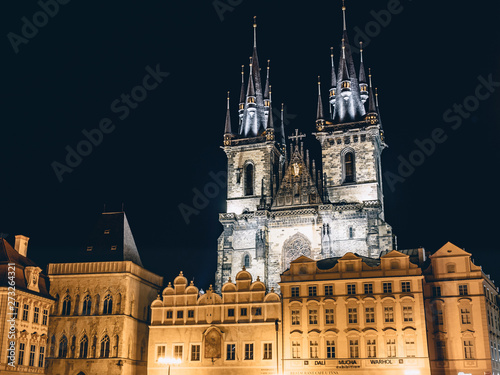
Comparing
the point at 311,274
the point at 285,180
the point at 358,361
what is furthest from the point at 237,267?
the point at 358,361

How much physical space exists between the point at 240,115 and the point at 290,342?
33.1m

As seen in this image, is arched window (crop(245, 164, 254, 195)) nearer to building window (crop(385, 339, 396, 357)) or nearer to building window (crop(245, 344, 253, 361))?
building window (crop(245, 344, 253, 361))

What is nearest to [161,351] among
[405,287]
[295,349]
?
[295,349]

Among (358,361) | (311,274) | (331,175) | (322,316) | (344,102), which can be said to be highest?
(344,102)

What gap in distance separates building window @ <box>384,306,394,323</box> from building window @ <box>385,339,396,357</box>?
152cm

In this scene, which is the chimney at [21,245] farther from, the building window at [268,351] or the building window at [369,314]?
the building window at [369,314]

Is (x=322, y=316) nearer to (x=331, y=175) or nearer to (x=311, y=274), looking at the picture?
(x=311, y=274)

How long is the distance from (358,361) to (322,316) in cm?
436

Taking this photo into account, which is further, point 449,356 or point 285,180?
point 285,180

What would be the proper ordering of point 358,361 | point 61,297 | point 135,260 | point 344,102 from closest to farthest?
point 358,361 < point 61,297 < point 135,260 < point 344,102

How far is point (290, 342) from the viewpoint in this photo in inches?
2003

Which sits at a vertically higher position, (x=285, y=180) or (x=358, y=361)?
(x=285, y=180)

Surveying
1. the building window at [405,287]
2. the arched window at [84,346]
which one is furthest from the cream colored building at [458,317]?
the arched window at [84,346]

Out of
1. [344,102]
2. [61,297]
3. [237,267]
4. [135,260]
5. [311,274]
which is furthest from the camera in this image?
[344,102]
